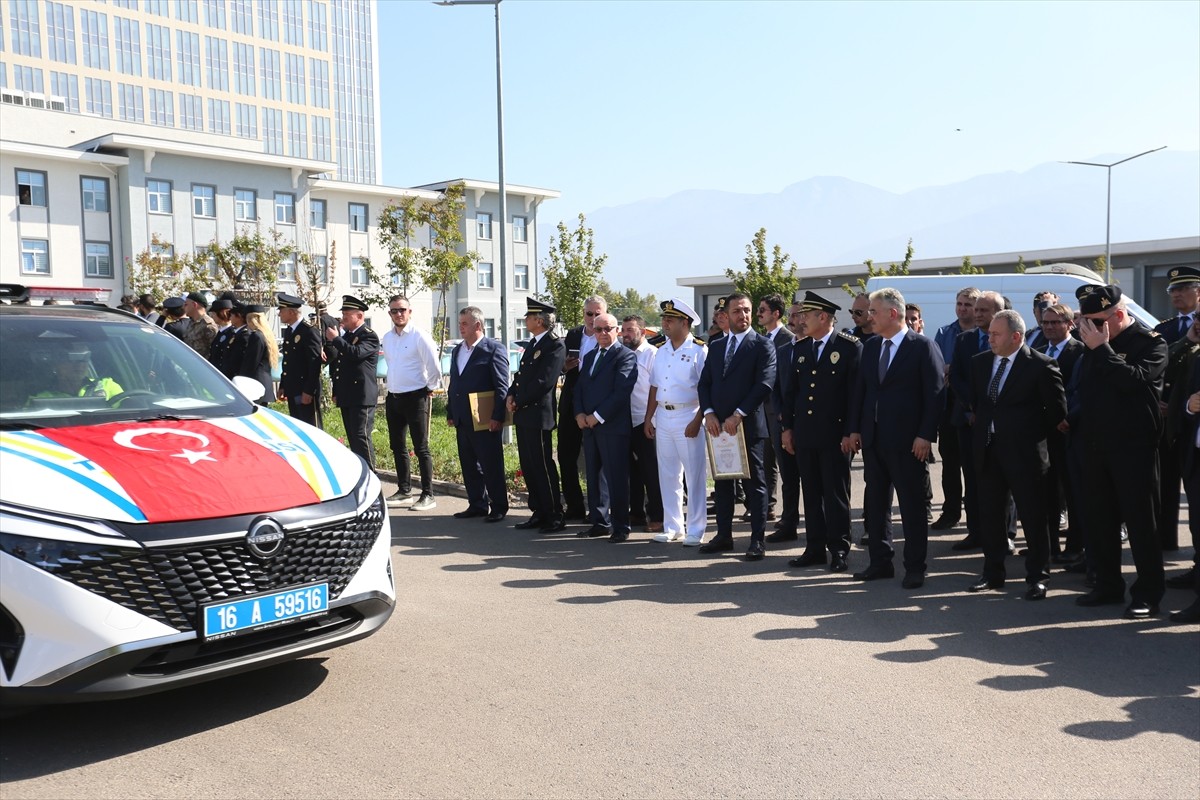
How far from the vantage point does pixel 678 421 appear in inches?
371

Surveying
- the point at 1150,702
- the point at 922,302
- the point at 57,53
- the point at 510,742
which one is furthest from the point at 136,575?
the point at 57,53

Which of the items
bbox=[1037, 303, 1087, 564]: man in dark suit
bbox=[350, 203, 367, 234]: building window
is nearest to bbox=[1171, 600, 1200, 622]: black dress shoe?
bbox=[1037, 303, 1087, 564]: man in dark suit

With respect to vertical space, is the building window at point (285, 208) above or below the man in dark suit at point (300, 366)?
above

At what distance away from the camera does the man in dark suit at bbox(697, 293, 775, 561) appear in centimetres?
876

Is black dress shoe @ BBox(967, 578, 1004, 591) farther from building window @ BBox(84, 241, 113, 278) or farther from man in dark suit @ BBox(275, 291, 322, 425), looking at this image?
building window @ BBox(84, 241, 113, 278)

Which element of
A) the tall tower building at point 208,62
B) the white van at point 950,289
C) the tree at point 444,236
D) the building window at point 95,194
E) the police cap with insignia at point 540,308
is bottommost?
the police cap with insignia at point 540,308

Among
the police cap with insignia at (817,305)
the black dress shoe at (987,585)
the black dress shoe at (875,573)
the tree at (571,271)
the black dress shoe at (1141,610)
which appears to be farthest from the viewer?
the tree at (571,271)

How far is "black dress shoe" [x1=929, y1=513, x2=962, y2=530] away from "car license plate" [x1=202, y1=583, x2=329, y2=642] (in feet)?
23.1

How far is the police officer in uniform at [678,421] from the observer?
9.36 metres

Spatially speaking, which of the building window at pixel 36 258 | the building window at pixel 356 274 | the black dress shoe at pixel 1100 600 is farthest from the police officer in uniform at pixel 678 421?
the building window at pixel 356 274

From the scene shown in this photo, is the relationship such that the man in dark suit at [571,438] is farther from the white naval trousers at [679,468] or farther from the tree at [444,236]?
the tree at [444,236]

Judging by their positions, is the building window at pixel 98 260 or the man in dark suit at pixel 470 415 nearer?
the man in dark suit at pixel 470 415

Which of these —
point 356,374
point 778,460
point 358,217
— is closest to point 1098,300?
point 778,460

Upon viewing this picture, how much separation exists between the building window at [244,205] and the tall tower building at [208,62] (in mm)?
19603
